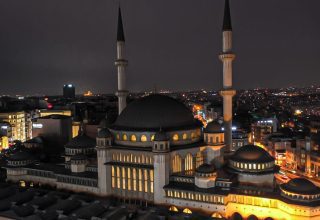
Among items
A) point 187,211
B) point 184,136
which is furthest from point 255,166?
point 184,136

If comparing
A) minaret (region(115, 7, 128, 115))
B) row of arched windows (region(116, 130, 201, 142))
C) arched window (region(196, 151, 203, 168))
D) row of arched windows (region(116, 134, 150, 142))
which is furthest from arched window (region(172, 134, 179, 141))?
minaret (region(115, 7, 128, 115))

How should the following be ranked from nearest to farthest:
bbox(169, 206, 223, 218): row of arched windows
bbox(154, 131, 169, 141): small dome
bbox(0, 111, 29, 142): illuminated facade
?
bbox(169, 206, 223, 218): row of arched windows → bbox(154, 131, 169, 141): small dome → bbox(0, 111, 29, 142): illuminated facade

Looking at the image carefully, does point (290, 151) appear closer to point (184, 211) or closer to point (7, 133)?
point (184, 211)

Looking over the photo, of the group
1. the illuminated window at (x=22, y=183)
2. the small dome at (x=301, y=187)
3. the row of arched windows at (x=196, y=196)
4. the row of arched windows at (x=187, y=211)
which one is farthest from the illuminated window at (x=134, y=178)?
the illuminated window at (x=22, y=183)

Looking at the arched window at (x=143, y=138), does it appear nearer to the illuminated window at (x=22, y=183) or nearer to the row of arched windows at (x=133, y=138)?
the row of arched windows at (x=133, y=138)

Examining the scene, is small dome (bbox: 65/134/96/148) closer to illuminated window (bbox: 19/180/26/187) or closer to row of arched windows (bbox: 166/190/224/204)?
illuminated window (bbox: 19/180/26/187)

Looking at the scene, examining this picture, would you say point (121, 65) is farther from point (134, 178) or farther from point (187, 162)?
point (134, 178)
